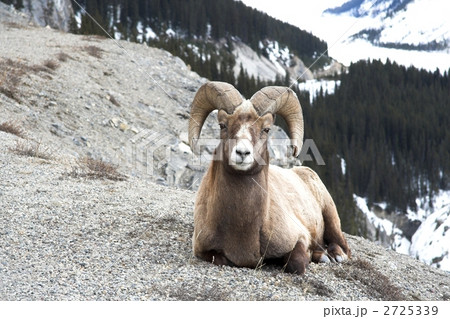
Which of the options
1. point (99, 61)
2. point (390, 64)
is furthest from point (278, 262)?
point (390, 64)

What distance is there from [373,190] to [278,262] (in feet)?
270

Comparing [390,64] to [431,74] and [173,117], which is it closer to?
[431,74]

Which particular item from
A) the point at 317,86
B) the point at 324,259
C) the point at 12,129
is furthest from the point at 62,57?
the point at 317,86

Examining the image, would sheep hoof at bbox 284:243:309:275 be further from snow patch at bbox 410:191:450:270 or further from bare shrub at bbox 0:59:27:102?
snow patch at bbox 410:191:450:270

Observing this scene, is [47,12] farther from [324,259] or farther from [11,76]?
[324,259]

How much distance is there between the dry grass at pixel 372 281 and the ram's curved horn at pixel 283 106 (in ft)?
7.20

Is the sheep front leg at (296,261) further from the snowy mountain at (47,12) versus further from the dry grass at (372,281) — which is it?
the snowy mountain at (47,12)

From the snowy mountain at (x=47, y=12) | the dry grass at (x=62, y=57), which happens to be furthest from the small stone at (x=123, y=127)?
the snowy mountain at (x=47, y=12)

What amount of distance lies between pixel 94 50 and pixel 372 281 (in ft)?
105

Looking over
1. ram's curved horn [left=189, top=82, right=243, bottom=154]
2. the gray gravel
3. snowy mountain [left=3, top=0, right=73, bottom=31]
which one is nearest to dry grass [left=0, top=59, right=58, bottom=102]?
the gray gravel

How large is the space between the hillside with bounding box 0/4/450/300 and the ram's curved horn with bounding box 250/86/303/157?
225 centimetres

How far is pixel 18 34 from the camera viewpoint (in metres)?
38.2

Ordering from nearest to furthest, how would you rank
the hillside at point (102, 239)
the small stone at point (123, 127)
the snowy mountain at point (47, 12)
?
1. the hillside at point (102, 239)
2. the small stone at point (123, 127)
3. the snowy mountain at point (47, 12)

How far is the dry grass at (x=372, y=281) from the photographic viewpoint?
25.3 feet
